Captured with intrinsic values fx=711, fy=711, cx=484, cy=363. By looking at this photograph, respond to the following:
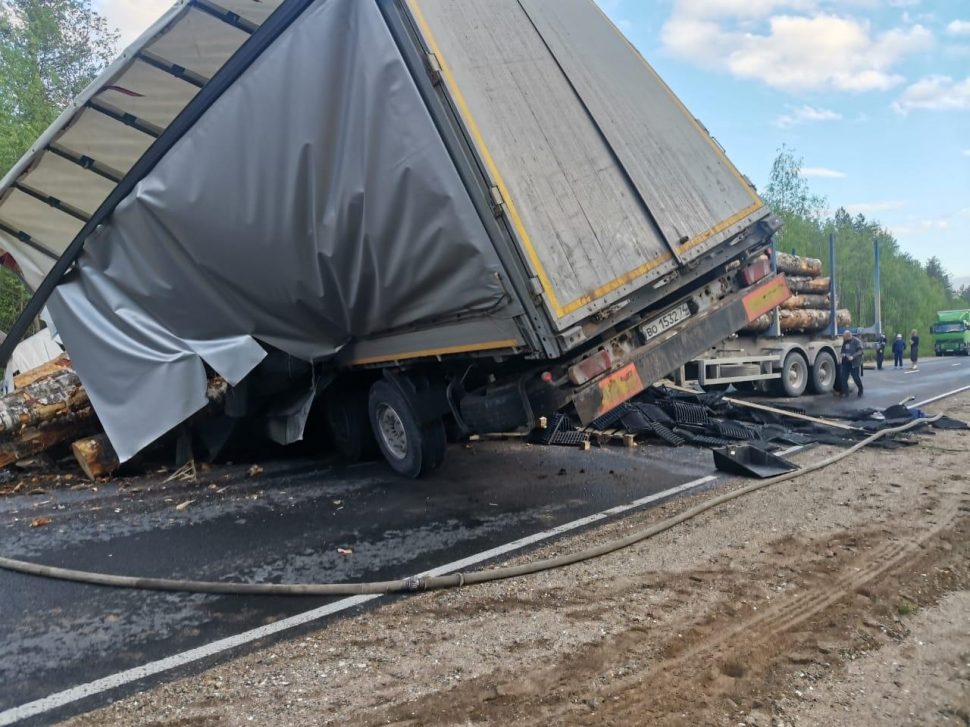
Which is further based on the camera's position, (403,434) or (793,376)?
(793,376)

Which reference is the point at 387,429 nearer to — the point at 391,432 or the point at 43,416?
the point at 391,432

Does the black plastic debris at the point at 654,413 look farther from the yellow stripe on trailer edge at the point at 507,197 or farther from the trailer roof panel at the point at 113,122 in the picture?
the trailer roof panel at the point at 113,122

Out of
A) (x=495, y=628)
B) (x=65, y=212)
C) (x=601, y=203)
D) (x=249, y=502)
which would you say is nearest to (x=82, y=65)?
(x=65, y=212)

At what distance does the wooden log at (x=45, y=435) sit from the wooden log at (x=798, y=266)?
489 inches

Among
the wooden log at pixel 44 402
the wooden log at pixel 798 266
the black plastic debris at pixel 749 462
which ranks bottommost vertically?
the black plastic debris at pixel 749 462

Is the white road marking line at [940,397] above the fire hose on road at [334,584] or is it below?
below

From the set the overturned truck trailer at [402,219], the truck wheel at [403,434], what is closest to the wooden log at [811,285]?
the overturned truck trailer at [402,219]

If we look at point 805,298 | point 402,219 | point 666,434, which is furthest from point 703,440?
point 805,298

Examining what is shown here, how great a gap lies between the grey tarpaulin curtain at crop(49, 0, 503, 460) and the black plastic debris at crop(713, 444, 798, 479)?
10.6 ft

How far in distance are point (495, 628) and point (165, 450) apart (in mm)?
6601

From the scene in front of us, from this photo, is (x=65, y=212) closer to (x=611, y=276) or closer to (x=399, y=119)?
(x=399, y=119)

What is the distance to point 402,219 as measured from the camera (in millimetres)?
5113

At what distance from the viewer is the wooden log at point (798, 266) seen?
14.5 m

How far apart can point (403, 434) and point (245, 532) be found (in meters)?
1.94
